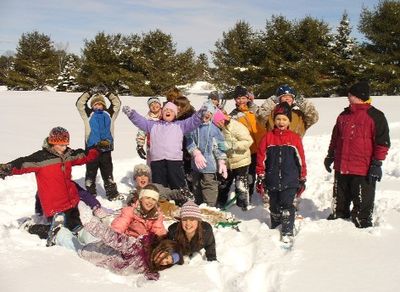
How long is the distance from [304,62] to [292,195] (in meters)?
25.0

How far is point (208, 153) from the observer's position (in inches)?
238

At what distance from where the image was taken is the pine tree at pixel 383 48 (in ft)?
87.8

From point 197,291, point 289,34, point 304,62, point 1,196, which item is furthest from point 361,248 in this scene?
point 289,34

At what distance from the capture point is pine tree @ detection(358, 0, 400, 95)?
1053 inches

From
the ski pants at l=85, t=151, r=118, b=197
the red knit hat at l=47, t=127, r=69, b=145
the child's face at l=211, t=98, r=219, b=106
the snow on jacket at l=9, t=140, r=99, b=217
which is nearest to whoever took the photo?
the snow on jacket at l=9, t=140, r=99, b=217

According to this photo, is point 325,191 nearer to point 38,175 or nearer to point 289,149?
point 289,149

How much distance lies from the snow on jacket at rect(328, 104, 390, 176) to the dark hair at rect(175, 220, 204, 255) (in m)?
1.94

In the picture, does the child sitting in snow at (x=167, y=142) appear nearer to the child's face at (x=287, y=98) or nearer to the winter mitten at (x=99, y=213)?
the winter mitten at (x=99, y=213)

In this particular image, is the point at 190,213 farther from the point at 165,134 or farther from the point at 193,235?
the point at 165,134

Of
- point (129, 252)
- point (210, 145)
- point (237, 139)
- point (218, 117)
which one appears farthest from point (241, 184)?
point (129, 252)

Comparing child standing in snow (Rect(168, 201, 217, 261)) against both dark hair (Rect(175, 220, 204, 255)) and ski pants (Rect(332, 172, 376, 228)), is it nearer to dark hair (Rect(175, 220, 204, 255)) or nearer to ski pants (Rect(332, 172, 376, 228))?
dark hair (Rect(175, 220, 204, 255))

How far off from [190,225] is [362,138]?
7.43 feet

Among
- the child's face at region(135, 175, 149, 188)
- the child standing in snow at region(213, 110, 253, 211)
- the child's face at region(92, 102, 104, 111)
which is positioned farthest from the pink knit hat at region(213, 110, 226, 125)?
the child's face at region(92, 102, 104, 111)

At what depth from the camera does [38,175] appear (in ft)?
16.4
